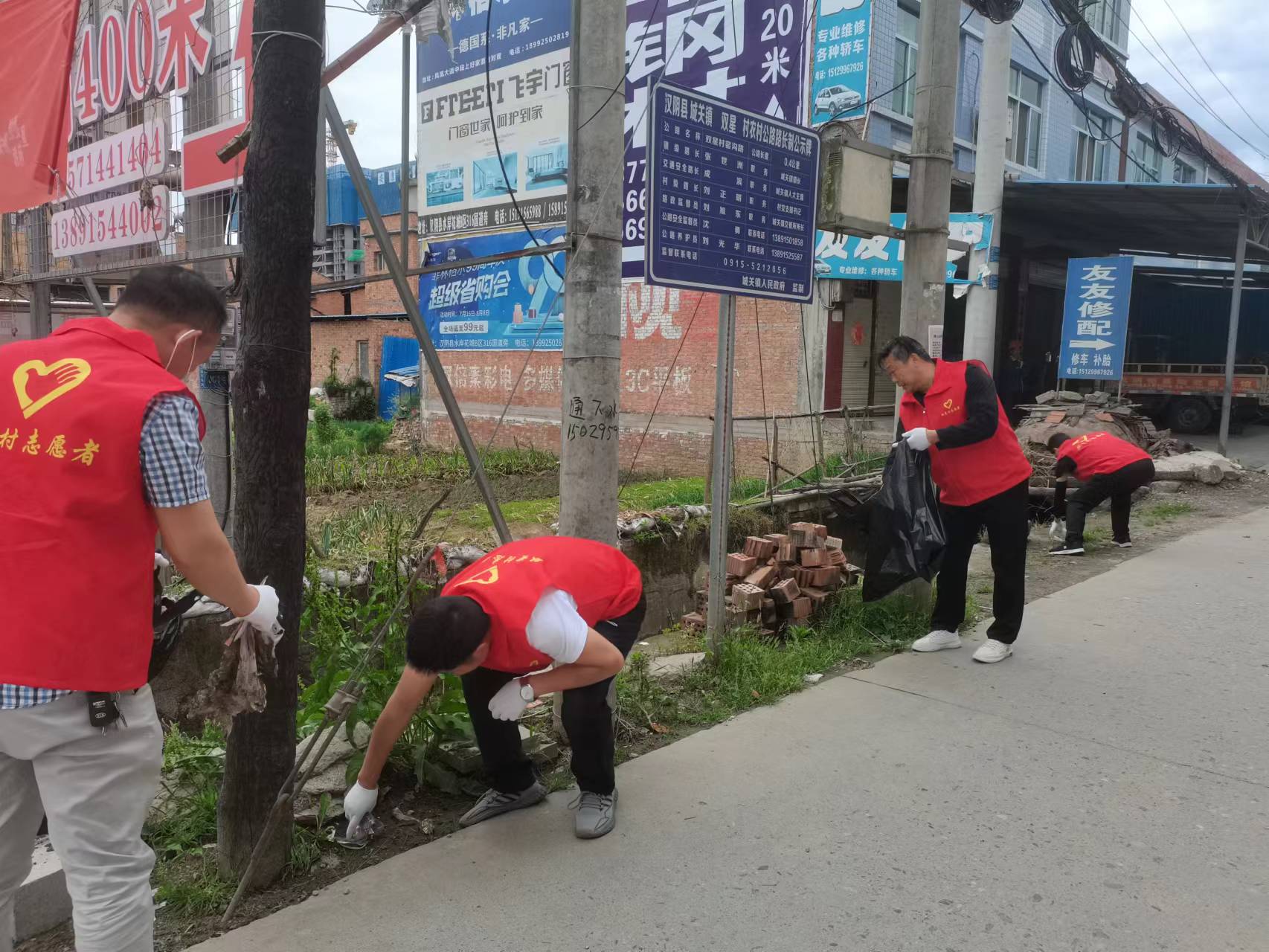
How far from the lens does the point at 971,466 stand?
16.1ft

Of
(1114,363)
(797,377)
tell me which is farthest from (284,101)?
(1114,363)

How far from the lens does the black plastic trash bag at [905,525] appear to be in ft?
16.1

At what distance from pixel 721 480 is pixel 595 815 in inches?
78.0

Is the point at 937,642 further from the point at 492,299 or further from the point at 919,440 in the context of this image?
the point at 492,299

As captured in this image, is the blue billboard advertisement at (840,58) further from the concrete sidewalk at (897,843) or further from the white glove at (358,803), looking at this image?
the white glove at (358,803)

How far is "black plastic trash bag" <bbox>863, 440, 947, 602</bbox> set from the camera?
4.91 metres

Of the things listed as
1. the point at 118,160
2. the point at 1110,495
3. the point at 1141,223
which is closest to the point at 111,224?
the point at 118,160

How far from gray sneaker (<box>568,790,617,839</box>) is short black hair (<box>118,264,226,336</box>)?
6.59ft

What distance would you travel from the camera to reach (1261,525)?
29.6 feet

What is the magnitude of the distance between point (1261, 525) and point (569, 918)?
894 cm

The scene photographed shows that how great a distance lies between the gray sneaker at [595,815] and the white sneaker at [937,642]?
8.28 ft

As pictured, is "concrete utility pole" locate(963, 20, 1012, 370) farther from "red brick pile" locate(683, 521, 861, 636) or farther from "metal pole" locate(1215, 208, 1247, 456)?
"red brick pile" locate(683, 521, 861, 636)

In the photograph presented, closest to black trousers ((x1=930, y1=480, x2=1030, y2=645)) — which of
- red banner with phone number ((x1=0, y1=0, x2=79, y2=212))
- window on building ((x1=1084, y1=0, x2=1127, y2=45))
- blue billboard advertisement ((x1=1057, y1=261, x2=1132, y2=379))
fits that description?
red banner with phone number ((x1=0, y1=0, x2=79, y2=212))

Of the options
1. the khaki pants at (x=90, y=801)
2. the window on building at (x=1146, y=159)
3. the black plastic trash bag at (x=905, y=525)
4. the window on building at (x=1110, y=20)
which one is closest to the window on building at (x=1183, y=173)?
the window on building at (x=1146, y=159)
